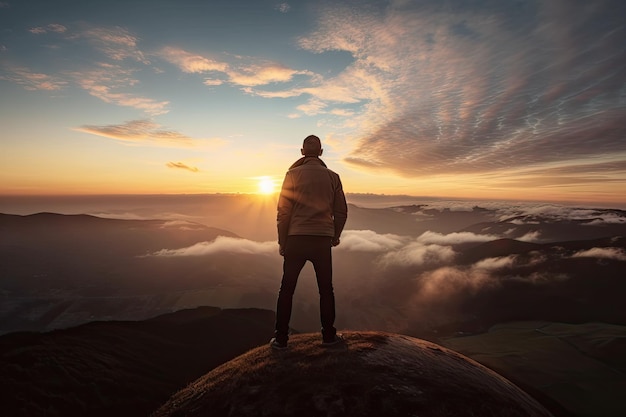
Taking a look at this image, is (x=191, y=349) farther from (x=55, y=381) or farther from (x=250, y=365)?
(x=250, y=365)

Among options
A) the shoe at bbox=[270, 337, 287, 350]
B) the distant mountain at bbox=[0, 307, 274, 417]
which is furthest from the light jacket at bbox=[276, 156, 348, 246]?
the distant mountain at bbox=[0, 307, 274, 417]

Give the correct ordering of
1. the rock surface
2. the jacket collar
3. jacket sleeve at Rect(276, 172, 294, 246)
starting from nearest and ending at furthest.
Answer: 1. the rock surface
2. jacket sleeve at Rect(276, 172, 294, 246)
3. the jacket collar

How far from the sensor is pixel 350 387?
611 cm

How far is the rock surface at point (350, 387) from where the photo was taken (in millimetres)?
5769

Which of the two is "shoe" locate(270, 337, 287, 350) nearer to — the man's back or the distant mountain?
the man's back

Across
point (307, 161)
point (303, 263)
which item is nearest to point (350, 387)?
point (303, 263)

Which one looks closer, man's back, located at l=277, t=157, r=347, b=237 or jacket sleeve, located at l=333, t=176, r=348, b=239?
man's back, located at l=277, t=157, r=347, b=237

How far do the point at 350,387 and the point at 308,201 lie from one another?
3.91m

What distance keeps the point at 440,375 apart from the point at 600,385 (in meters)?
162

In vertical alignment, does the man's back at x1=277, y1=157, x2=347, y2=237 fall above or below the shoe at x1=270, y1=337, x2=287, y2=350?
above

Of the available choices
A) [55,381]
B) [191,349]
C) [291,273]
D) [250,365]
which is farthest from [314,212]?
[191,349]

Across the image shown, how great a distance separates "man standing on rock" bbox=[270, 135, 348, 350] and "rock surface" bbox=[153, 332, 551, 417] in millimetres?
1000

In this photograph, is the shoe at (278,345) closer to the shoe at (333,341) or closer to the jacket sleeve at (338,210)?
the shoe at (333,341)

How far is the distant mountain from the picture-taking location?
108 feet
